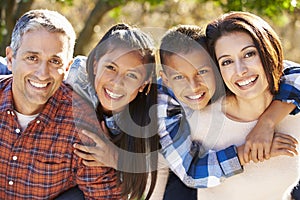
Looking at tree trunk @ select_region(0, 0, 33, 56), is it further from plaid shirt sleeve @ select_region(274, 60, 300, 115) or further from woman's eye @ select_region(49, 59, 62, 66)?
plaid shirt sleeve @ select_region(274, 60, 300, 115)

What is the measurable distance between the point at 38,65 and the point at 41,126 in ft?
0.95

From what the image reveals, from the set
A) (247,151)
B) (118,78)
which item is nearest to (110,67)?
(118,78)

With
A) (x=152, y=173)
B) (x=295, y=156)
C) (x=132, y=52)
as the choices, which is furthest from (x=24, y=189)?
(x=295, y=156)

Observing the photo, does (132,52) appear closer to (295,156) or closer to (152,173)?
(152,173)

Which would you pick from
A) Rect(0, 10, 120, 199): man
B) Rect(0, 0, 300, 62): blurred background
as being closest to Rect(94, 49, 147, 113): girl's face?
Rect(0, 10, 120, 199): man

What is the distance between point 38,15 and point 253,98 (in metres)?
1.10

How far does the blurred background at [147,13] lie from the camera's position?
4.76 m

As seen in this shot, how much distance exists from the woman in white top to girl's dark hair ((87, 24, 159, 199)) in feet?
0.75

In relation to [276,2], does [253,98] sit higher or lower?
lower

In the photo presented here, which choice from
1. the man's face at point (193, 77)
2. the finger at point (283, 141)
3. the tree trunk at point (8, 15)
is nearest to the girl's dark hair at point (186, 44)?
the man's face at point (193, 77)

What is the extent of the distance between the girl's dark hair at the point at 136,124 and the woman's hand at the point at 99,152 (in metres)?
0.03

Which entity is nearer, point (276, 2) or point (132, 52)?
point (132, 52)

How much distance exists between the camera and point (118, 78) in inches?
115

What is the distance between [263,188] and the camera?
2.93 m
